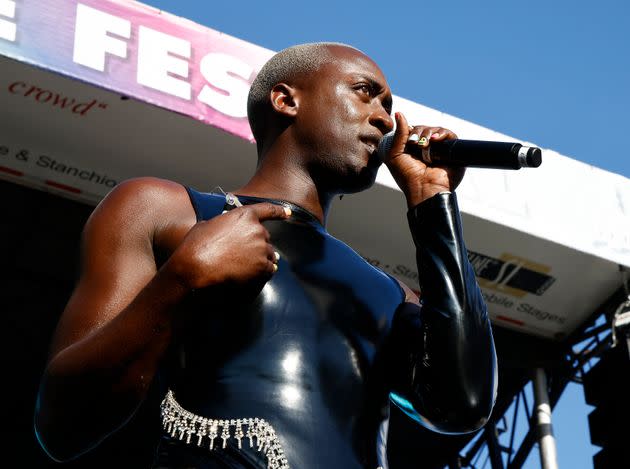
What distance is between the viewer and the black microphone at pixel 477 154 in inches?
60.1

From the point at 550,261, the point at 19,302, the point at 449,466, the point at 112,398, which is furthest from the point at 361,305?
the point at 449,466

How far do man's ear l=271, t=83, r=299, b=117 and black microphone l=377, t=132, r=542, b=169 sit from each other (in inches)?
11.1

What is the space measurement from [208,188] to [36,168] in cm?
81

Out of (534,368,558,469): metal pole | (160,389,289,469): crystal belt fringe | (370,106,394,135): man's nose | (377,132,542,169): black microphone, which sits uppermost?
(377,132,542,169): black microphone

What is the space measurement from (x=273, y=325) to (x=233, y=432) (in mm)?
182

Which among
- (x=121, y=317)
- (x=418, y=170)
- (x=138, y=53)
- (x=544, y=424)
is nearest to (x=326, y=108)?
(x=418, y=170)

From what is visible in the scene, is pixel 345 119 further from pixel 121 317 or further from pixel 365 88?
pixel 121 317

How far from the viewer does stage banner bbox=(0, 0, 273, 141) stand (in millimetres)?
3939

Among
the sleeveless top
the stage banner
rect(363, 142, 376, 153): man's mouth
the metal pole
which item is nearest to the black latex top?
the sleeveless top

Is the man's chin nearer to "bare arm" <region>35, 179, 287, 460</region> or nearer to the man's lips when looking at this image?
the man's lips

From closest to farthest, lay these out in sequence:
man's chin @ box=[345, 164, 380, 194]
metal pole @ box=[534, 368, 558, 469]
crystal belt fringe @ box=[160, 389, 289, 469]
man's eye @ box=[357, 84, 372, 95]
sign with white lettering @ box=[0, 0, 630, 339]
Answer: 1. crystal belt fringe @ box=[160, 389, 289, 469]
2. man's chin @ box=[345, 164, 380, 194]
3. man's eye @ box=[357, 84, 372, 95]
4. sign with white lettering @ box=[0, 0, 630, 339]
5. metal pole @ box=[534, 368, 558, 469]

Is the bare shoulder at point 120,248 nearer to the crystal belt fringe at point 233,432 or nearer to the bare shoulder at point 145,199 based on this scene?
the bare shoulder at point 145,199

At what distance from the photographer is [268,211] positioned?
1424 millimetres

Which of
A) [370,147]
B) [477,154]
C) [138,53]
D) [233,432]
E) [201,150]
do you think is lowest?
[201,150]
